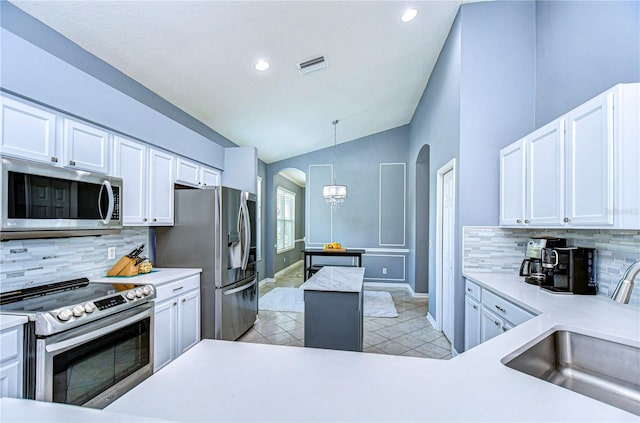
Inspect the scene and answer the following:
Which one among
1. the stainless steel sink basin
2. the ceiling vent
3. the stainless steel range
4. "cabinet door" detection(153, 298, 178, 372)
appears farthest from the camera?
the ceiling vent

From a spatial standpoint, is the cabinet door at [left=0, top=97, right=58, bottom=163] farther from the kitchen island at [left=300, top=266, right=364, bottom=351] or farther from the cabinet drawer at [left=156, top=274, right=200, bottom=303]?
the kitchen island at [left=300, top=266, right=364, bottom=351]

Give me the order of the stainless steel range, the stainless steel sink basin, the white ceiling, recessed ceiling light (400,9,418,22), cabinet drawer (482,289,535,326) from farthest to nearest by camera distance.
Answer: recessed ceiling light (400,9,418,22) → the white ceiling → cabinet drawer (482,289,535,326) → the stainless steel range → the stainless steel sink basin

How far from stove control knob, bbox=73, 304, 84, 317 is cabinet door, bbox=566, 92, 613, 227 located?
2932mm

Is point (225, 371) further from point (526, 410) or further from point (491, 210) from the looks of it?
point (491, 210)

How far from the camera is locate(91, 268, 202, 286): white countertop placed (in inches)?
94.7

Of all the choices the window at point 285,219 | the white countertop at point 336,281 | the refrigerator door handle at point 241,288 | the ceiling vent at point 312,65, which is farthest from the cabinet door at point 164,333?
the window at point 285,219

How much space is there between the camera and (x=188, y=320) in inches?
111

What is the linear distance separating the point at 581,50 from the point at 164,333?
403cm

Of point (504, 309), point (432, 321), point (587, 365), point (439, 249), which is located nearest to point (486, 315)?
point (504, 309)

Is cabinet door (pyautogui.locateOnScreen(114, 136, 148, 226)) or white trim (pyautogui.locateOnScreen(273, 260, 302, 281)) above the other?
cabinet door (pyautogui.locateOnScreen(114, 136, 148, 226))

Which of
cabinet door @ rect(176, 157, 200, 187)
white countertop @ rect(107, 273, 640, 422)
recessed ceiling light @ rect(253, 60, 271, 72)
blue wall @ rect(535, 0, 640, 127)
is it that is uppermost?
recessed ceiling light @ rect(253, 60, 271, 72)

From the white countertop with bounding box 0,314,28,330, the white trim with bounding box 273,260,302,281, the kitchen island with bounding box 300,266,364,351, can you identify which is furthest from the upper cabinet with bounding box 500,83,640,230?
the white trim with bounding box 273,260,302,281

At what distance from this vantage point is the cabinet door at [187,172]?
10.4ft

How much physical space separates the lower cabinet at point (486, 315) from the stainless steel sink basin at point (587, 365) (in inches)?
13.4
